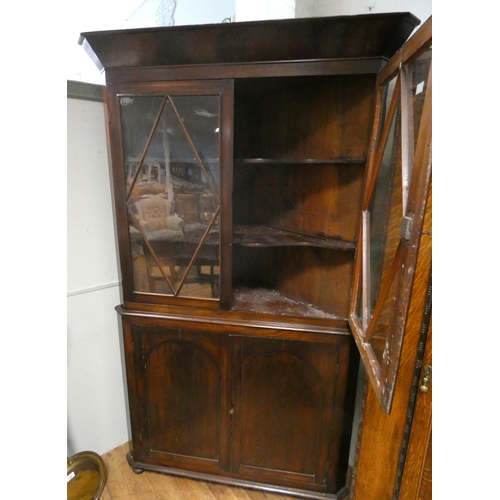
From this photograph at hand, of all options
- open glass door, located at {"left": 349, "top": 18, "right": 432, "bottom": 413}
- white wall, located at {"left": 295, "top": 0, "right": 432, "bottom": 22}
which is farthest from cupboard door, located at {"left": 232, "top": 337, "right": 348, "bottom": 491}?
white wall, located at {"left": 295, "top": 0, "right": 432, "bottom": 22}

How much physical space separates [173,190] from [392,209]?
78 centimetres

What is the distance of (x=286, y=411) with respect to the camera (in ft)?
4.12

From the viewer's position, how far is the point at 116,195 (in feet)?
3.83

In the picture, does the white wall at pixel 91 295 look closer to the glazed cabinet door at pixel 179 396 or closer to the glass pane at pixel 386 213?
the glazed cabinet door at pixel 179 396

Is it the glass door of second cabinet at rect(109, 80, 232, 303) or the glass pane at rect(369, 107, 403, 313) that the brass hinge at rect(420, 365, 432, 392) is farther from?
the glass door of second cabinet at rect(109, 80, 232, 303)

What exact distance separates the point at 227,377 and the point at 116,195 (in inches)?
33.5

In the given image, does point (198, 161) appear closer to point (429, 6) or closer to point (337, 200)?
point (337, 200)

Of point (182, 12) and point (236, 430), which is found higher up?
point (182, 12)

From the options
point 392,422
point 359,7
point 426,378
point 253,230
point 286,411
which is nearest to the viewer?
point 426,378

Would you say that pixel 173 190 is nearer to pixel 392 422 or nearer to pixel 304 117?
pixel 304 117

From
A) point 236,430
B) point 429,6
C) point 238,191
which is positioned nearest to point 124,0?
point 238,191

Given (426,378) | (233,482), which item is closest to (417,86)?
(426,378)

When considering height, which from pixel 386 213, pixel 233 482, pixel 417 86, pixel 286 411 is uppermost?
pixel 417 86

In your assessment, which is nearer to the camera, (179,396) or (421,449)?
(421,449)
